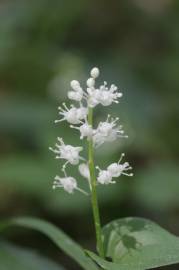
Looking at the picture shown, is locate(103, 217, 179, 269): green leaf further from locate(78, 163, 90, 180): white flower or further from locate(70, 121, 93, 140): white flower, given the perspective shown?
locate(70, 121, 93, 140): white flower

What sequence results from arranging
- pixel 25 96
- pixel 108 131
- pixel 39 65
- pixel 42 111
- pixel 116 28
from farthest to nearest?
pixel 116 28 < pixel 39 65 < pixel 25 96 < pixel 42 111 < pixel 108 131

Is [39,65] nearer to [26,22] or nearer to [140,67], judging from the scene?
[26,22]

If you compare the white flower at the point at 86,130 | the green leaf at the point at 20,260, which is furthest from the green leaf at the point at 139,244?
the green leaf at the point at 20,260

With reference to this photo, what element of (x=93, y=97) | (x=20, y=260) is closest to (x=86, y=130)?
(x=93, y=97)

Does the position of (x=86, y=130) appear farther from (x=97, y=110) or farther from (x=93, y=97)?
(x=97, y=110)

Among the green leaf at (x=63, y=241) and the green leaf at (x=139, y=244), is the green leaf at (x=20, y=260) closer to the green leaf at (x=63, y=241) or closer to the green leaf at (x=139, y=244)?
the green leaf at (x=63, y=241)

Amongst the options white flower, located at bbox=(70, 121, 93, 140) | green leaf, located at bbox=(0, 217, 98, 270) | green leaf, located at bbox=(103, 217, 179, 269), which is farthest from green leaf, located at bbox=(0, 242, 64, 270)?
white flower, located at bbox=(70, 121, 93, 140)

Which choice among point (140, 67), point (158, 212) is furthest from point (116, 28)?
point (158, 212)

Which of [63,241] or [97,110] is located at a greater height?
[97,110]
